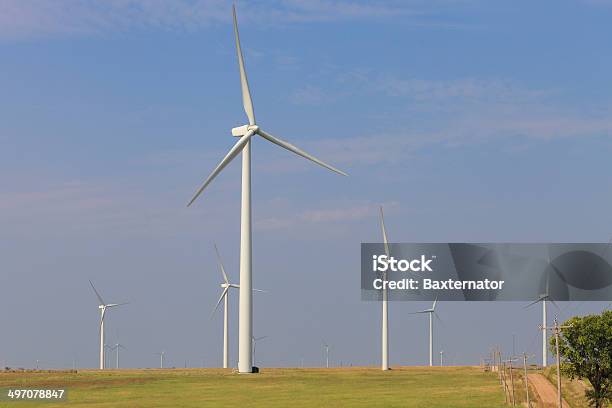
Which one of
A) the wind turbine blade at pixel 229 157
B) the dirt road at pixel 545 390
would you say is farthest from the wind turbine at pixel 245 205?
the dirt road at pixel 545 390

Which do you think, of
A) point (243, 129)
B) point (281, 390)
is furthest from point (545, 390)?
point (243, 129)

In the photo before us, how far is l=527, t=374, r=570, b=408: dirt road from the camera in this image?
126m

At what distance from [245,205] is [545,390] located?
49624 mm

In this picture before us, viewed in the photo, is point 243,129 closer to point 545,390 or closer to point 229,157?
point 229,157

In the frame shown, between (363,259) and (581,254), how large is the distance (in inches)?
1441

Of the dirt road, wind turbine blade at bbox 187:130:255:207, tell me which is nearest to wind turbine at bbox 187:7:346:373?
wind turbine blade at bbox 187:130:255:207

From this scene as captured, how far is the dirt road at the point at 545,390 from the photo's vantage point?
125838 mm

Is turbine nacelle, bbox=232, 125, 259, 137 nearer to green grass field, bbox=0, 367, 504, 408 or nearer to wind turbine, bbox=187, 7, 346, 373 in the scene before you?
wind turbine, bbox=187, 7, 346, 373

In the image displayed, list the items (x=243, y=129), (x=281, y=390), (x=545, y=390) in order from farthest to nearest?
(x=243, y=129)
(x=545, y=390)
(x=281, y=390)

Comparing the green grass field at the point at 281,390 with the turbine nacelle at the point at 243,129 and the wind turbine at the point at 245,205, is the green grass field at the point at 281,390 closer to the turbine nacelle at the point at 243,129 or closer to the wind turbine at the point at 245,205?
the wind turbine at the point at 245,205

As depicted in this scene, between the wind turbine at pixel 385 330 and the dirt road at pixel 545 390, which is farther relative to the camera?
the wind turbine at pixel 385 330

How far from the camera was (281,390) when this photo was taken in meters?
131

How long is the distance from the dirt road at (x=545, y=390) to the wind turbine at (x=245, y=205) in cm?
3976

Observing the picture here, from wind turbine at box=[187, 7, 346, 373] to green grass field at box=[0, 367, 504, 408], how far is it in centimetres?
545
